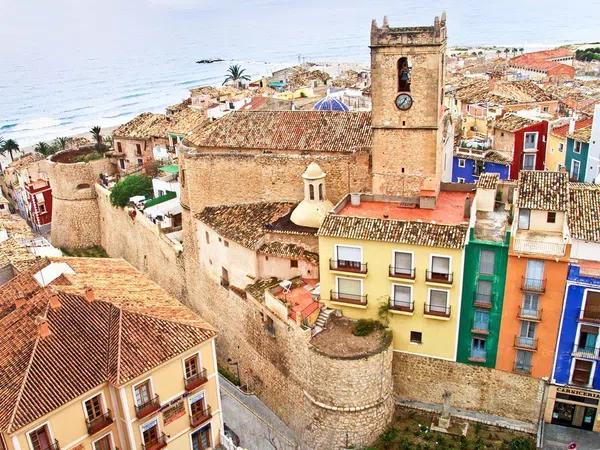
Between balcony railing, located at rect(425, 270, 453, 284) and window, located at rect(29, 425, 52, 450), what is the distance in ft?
45.4

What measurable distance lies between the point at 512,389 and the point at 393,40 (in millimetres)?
15390

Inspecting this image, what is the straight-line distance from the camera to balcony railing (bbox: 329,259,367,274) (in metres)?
23.2

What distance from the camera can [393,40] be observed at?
2608cm

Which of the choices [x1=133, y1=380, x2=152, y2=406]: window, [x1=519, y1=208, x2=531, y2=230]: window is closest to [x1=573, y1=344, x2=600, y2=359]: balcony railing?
[x1=519, y1=208, x2=531, y2=230]: window

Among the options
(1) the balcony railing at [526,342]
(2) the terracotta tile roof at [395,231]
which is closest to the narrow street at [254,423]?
(2) the terracotta tile roof at [395,231]

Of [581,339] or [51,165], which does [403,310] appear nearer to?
[581,339]

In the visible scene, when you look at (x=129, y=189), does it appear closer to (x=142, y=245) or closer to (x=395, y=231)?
(x=142, y=245)

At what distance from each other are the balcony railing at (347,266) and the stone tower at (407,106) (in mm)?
6584

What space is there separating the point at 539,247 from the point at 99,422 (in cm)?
1591

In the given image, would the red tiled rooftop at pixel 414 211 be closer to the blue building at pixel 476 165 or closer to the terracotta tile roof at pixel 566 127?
the blue building at pixel 476 165

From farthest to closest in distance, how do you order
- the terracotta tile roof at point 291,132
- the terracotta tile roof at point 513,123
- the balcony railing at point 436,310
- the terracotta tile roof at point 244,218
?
the terracotta tile roof at point 513,123 → the terracotta tile roof at point 291,132 → the terracotta tile roof at point 244,218 → the balcony railing at point 436,310

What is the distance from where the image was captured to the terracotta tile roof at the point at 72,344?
17375 mm

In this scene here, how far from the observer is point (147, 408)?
19344 millimetres

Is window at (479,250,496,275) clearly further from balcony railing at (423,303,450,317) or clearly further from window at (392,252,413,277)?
window at (392,252,413,277)
